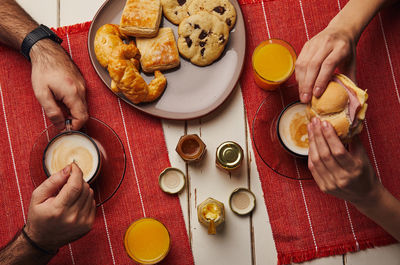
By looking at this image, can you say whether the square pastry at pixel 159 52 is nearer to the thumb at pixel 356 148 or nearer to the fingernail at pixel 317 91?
the fingernail at pixel 317 91

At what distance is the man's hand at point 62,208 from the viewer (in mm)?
1259

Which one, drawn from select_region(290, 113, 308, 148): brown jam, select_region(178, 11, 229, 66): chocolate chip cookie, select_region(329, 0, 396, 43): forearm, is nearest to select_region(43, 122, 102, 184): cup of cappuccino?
select_region(178, 11, 229, 66): chocolate chip cookie

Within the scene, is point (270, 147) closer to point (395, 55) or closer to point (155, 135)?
point (155, 135)

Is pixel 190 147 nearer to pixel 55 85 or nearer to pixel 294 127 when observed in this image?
pixel 294 127

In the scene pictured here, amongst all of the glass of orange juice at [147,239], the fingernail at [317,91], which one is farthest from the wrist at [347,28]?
the glass of orange juice at [147,239]

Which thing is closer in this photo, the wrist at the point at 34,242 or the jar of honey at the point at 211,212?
the wrist at the point at 34,242

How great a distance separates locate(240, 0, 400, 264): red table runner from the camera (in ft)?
5.15

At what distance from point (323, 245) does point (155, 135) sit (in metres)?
0.98

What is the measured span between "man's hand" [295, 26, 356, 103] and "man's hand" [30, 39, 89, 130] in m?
0.99

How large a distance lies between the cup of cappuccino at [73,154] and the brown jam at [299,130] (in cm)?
89

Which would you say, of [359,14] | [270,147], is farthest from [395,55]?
[270,147]

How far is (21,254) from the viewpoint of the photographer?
141 centimetres

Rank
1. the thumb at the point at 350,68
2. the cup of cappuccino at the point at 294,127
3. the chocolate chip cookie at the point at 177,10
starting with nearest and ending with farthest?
the thumb at the point at 350,68
the cup of cappuccino at the point at 294,127
the chocolate chip cookie at the point at 177,10

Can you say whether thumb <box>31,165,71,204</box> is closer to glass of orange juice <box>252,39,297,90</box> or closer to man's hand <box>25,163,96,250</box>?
man's hand <box>25,163,96,250</box>
